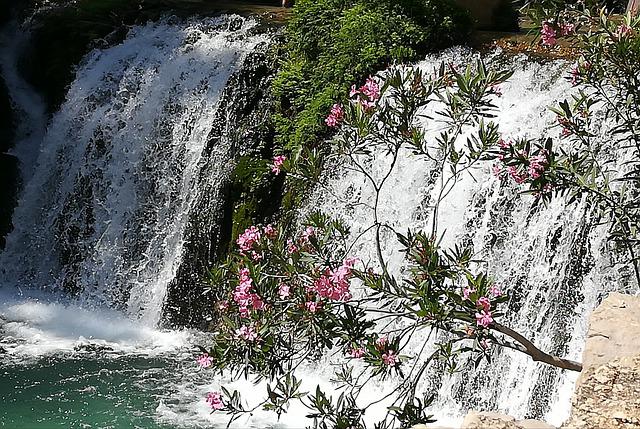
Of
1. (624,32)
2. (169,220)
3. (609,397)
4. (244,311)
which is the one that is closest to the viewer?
(609,397)

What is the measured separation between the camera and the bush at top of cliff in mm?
8352

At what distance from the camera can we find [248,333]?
3432 millimetres

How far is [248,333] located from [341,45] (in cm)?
562

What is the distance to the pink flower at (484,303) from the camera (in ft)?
10.0

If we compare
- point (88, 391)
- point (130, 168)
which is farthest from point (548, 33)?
point (130, 168)

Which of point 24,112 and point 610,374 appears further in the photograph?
point 24,112

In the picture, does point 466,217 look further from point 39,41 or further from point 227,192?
point 39,41

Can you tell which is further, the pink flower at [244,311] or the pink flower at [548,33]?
the pink flower at [548,33]

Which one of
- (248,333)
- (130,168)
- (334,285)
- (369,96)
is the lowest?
(248,333)

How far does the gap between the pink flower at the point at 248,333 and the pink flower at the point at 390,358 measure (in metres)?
0.53

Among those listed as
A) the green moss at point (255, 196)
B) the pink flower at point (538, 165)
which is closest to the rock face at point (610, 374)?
the pink flower at point (538, 165)

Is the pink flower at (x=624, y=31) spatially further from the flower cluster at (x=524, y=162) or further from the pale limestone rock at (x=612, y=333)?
the pale limestone rock at (x=612, y=333)

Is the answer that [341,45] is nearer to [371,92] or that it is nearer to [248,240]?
[371,92]

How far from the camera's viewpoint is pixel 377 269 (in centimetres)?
722
